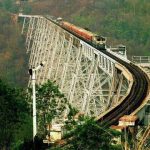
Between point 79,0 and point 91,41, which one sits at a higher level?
point 79,0

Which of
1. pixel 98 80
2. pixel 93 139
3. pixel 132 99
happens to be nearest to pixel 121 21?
pixel 98 80

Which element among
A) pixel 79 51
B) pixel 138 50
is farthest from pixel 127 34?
pixel 79 51

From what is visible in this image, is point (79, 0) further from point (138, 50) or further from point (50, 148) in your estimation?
point (50, 148)

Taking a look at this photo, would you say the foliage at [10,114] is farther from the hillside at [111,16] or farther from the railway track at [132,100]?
the hillside at [111,16]

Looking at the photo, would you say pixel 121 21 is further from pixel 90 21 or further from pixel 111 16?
pixel 90 21

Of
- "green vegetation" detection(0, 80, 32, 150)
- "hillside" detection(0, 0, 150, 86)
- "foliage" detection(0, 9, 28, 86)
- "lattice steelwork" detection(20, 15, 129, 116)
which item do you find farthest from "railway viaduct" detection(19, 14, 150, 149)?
"hillside" detection(0, 0, 150, 86)

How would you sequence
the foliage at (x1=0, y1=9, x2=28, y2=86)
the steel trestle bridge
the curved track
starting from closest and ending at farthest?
the curved track, the steel trestle bridge, the foliage at (x1=0, y1=9, x2=28, y2=86)

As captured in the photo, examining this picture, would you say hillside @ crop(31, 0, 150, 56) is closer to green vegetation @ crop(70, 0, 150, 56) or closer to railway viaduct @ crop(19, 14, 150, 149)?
green vegetation @ crop(70, 0, 150, 56)

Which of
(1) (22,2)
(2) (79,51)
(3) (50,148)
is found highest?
A: (1) (22,2)
